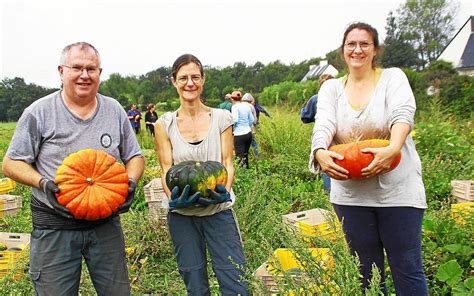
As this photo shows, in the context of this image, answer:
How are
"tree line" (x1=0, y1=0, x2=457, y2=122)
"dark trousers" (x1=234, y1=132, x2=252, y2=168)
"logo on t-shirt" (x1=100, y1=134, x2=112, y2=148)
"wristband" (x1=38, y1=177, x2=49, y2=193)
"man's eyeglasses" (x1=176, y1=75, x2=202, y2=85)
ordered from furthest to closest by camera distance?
"tree line" (x1=0, y1=0, x2=457, y2=122) < "dark trousers" (x1=234, y1=132, x2=252, y2=168) < "man's eyeglasses" (x1=176, y1=75, x2=202, y2=85) < "logo on t-shirt" (x1=100, y1=134, x2=112, y2=148) < "wristband" (x1=38, y1=177, x2=49, y2=193)

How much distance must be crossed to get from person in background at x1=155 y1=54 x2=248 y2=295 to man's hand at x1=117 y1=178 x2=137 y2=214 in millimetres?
234

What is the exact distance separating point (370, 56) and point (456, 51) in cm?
4384

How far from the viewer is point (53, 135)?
7.57 ft

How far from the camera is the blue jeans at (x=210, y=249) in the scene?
2623 mm

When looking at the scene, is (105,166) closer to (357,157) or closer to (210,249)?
(210,249)

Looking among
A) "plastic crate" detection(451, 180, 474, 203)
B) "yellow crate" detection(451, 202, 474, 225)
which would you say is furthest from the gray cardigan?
"plastic crate" detection(451, 180, 474, 203)

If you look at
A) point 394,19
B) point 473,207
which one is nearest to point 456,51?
point 394,19

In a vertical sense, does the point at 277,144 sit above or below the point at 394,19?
below

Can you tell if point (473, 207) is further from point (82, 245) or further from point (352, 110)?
point (82, 245)

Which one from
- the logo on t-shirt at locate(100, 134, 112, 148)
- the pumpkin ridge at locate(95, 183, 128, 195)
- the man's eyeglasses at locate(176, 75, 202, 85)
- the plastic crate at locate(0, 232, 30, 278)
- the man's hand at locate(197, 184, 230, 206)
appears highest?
the man's eyeglasses at locate(176, 75, 202, 85)

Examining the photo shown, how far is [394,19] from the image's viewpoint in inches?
2544

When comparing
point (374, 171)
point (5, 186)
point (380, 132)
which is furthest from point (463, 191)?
point (5, 186)

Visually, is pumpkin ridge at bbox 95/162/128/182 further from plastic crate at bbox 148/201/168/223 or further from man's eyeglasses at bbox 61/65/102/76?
plastic crate at bbox 148/201/168/223

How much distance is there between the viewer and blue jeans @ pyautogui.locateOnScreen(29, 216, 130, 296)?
2316 millimetres
